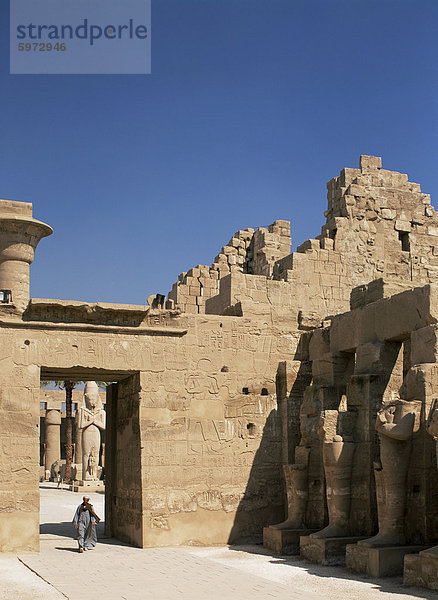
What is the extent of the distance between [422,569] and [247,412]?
4112 millimetres

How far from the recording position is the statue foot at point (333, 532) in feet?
30.4

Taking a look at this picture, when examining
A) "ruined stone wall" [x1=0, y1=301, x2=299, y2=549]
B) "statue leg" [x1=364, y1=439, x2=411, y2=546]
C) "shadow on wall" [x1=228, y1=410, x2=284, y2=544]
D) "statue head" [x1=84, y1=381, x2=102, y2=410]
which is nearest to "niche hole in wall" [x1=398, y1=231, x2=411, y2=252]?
"ruined stone wall" [x1=0, y1=301, x2=299, y2=549]

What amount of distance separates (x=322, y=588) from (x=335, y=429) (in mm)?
2263

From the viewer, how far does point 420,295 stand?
29.7 ft

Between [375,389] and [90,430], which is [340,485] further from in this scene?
[90,430]

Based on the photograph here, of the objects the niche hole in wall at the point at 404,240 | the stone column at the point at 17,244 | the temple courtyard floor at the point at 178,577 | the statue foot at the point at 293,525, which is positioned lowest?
the temple courtyard floor at the point at 178,577

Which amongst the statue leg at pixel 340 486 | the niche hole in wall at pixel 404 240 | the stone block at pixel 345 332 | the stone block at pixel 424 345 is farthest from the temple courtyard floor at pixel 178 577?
the niche hole in wall at pixel 404 240

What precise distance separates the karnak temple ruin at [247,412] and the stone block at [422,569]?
0.03 metres

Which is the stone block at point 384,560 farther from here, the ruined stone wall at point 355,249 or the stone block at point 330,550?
the ruined stone wall at point 355,249

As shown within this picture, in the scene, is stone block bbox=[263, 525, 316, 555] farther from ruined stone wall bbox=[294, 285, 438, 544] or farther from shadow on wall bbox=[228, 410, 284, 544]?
shadow on wall bbox=[228, 410, 284, 544]

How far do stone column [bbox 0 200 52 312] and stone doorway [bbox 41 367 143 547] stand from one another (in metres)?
1.63

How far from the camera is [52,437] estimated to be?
2730cm

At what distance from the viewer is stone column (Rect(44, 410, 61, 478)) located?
26797mm

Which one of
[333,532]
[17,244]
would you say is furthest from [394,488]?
[17,244]
